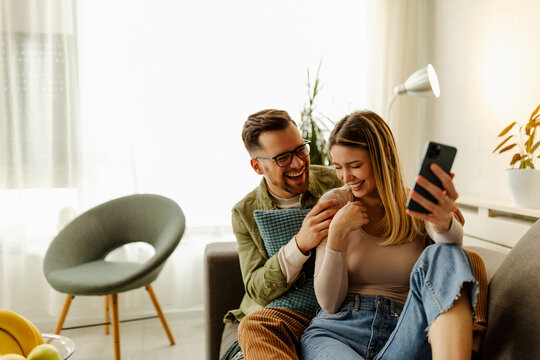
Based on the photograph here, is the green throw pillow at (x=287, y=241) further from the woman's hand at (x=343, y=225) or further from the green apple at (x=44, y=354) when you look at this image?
the green apple at (x=44, y=354)

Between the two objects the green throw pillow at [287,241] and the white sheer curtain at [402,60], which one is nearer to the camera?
the green throw pillow at [287,241]

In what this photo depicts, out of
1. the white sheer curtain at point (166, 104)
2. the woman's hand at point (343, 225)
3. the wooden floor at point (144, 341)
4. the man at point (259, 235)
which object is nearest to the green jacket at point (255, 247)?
the man at point (259, 235)

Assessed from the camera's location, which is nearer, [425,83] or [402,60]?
[425,83]

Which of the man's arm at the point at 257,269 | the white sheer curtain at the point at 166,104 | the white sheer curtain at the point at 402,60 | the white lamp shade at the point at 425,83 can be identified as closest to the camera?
the man's arm at the point at 257,269

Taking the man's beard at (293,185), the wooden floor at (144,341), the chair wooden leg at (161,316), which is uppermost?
the man's beard at (293,185)

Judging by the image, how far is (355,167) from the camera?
139cm

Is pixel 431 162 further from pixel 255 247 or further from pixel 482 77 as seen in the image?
pixel 482 77

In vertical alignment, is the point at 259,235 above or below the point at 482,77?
below

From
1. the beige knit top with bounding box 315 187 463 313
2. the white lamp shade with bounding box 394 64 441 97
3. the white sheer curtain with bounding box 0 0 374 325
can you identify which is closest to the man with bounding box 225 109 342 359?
the beige knit top with bounding box 315 187 463 313

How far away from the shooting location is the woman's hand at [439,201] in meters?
1.08

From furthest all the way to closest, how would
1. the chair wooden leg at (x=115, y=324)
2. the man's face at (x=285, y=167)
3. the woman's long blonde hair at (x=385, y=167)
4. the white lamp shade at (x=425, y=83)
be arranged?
the chair wooden leg at (x=115, y=324), the white lamp shade at (x=425, y=83), the man's face at (x=285, y=167), the woman's long blonde hair at (x=385, y=167)

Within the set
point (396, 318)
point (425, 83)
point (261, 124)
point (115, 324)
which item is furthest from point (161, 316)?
Result: point (425, 83)

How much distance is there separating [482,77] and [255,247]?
1.73 m

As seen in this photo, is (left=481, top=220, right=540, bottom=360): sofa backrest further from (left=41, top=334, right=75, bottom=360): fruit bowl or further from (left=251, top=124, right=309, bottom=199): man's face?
(left=41, top=334, right=75, bottom=360): fruit bowl
